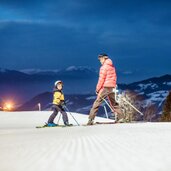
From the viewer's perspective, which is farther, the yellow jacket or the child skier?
the yellow jacket

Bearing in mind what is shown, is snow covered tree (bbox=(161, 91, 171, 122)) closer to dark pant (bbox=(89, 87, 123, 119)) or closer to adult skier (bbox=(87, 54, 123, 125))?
dark pant (bbox=(89, 87, 123, 119))

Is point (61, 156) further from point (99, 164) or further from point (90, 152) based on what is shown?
point (99, 164)

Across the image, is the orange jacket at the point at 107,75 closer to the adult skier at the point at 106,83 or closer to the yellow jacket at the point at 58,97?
the adult skier at the point at 106,83

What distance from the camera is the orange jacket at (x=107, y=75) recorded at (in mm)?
17078

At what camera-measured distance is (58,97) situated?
1836 centimetres

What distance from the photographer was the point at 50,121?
60.8 ft

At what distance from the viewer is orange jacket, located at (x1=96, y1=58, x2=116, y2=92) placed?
17078mm

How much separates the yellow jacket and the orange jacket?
1.61 meters

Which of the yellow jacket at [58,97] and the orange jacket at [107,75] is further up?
the orange jacket at [107,75]

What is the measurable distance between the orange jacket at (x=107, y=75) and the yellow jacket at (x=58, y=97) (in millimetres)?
1613

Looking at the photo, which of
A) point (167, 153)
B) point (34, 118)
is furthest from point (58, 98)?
point (167, 153)

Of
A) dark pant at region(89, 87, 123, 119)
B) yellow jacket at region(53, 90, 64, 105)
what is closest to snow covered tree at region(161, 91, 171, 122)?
dark pant at region(89, 87, 123, 119)

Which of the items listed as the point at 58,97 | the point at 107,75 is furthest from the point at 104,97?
the point at 58,97

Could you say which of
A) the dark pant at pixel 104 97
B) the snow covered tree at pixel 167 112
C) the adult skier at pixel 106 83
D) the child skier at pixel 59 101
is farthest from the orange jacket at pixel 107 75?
the snow covered tree at pixel 167 112
